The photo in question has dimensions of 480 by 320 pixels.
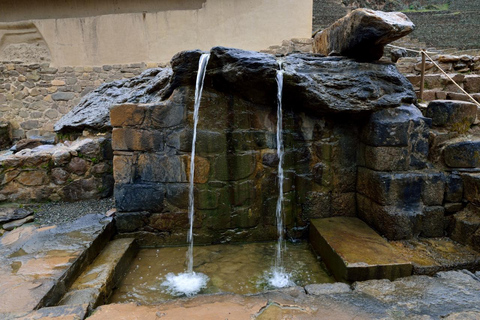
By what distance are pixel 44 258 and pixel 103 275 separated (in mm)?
494

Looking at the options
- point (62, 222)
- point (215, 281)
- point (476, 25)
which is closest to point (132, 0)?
point (62, 222)

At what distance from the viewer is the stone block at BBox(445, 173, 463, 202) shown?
8.60ft

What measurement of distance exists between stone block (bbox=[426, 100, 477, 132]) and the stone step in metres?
3.23

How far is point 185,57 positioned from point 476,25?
16874 mm

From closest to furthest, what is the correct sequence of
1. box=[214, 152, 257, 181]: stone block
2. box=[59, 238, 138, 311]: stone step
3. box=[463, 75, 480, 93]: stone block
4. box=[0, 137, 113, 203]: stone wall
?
box=[59, 238, 138, 311]: stone step → box=[214, 152, 257, 181]: stone block → box=[0, 137, 113, 203]: stone wall → box=[463, 75, 480, 93]: stone block

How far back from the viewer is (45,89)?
7715mm

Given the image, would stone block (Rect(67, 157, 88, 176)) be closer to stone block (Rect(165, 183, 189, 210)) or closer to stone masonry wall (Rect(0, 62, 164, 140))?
stone block (Rect(165, 183, 189, 210))

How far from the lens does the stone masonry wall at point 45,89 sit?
768 cm

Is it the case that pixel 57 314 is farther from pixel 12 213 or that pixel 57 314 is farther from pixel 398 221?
pixel 398 221

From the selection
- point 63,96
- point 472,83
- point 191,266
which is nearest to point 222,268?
point 191,266

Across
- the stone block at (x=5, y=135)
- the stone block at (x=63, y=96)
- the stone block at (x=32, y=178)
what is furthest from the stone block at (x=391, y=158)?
the stone block at (x=5, y=135)

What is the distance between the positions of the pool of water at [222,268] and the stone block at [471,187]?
58.0 inches

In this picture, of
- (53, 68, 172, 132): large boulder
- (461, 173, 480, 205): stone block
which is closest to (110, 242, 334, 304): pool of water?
(461, 173, 480, 205): stone block

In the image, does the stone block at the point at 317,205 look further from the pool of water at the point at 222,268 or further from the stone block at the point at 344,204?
the pool of water at the point at 222,268
